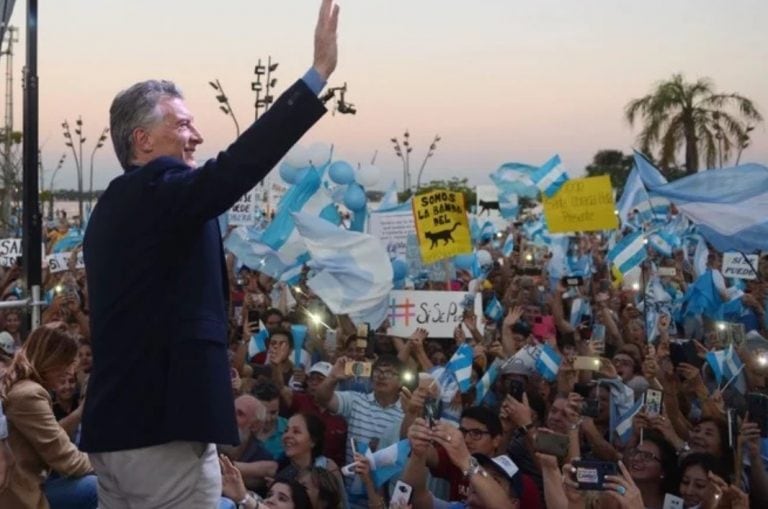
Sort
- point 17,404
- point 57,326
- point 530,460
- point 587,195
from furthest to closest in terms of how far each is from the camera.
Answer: point 587,195 → point 530,460 → point 57,326 → point 17,404

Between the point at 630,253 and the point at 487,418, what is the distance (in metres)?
6.96

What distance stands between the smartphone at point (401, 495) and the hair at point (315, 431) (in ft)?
3.50

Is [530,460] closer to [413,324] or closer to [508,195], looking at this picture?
[413,324]

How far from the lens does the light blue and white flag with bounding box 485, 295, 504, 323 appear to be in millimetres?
11836

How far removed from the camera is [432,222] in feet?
35.3

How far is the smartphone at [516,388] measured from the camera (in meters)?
7.33

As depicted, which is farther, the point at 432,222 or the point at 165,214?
the point at 432,222

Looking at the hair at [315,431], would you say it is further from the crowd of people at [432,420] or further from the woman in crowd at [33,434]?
the woman in crowd at [33,434]

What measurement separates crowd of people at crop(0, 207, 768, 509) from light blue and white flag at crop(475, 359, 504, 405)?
42mm

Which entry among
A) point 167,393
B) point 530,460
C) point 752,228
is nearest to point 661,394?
point 530,460

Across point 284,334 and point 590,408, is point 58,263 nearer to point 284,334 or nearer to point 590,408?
point 284,334

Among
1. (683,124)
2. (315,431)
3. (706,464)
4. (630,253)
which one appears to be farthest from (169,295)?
(683,124)

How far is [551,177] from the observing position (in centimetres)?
1337

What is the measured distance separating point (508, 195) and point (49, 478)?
12.3 metres
